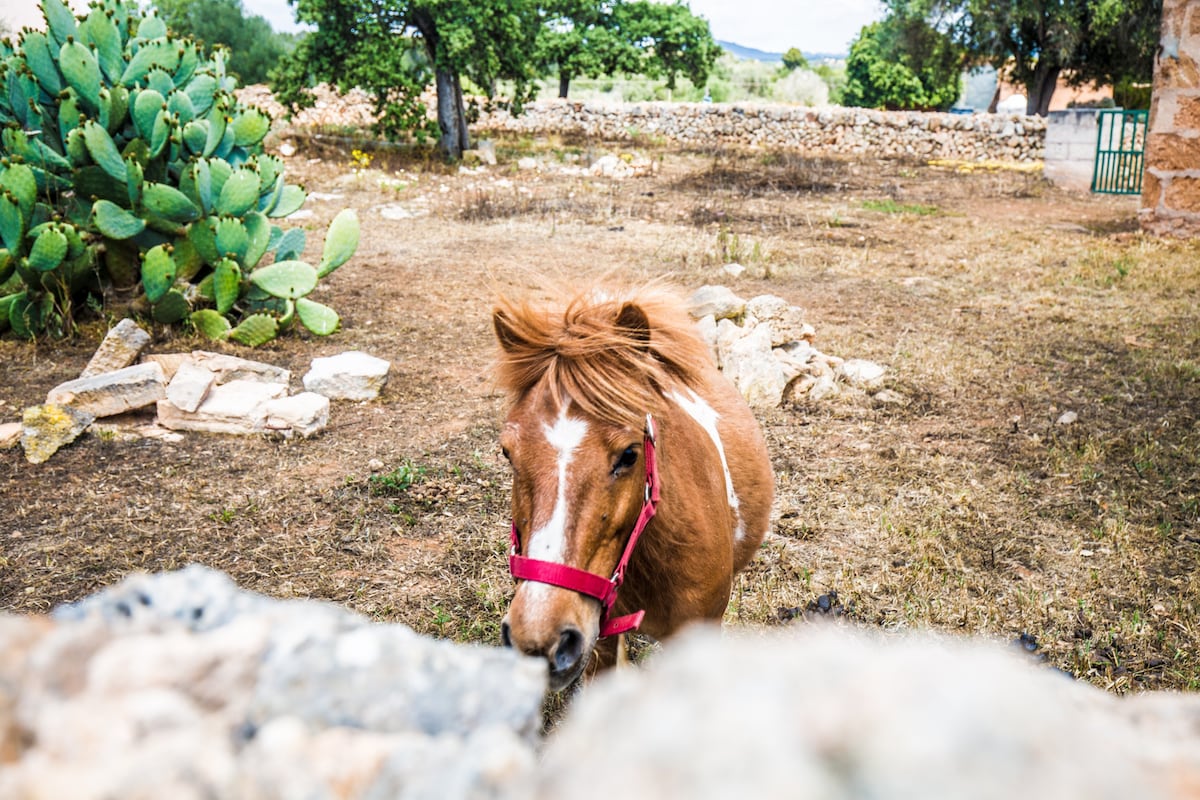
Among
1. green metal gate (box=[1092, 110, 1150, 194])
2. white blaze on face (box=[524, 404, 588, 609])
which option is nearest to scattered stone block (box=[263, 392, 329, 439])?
white blaze on face (box=[524, 404, 588, 609])

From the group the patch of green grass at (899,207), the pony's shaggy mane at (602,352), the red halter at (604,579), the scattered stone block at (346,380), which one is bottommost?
the scattered stone block at (346,380)

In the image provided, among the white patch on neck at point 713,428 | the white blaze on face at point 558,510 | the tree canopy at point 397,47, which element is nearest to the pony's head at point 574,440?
the white blaze on face at point 558,510

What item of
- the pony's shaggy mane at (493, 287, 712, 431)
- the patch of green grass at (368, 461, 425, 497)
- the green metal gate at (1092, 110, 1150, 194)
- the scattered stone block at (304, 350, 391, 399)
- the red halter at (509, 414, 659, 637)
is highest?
the green metal gate at (1092, 110, 1150, 194)

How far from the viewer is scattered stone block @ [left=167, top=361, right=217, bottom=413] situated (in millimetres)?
4961

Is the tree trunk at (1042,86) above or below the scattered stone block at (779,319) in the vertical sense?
above

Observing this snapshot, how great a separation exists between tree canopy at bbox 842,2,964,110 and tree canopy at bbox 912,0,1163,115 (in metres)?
0.52

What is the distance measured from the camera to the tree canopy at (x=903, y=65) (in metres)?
26.6

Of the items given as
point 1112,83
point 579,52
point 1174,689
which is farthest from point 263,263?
point 1112,83


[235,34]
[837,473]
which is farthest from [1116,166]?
[235,34]

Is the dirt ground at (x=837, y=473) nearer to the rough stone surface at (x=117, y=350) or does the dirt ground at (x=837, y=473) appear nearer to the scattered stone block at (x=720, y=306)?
the rough stone surface at (x=117, y=350)

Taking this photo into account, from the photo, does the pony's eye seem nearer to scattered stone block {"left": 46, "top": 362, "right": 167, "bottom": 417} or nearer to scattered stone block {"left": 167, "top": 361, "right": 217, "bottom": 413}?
scattered stone block {"left": 167, "top": 361, "right": 217, "bottom": 413}

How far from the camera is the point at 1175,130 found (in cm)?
989

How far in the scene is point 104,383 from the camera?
4.88 metres

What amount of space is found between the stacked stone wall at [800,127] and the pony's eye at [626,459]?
20816 mm
